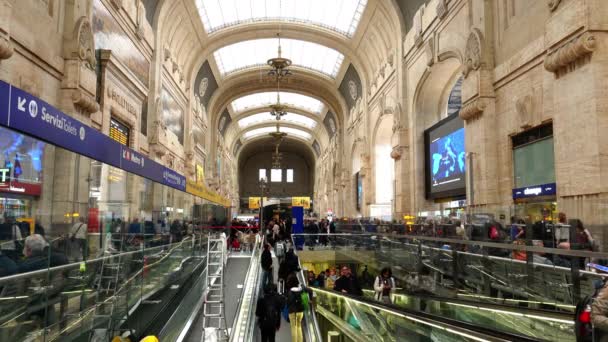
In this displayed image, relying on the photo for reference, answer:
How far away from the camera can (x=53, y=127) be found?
3.82 m

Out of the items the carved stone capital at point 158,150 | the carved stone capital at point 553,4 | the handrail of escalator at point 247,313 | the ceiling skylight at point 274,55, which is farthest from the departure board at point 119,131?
the ceiling skylight at point 274,55

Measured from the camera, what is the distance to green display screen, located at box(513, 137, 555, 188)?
10172 millimetres

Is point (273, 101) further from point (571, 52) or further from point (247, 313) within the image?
point (247, 313)

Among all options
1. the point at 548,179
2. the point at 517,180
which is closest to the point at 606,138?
the point at 548,179

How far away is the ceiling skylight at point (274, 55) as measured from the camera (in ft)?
99.5

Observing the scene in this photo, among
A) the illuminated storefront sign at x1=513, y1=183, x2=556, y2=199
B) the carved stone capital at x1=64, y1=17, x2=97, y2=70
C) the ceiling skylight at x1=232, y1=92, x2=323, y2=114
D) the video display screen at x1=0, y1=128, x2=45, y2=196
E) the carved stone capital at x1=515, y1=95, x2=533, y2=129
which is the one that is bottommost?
the video display screen at x1=0, y1=128, x2=45, y2=196

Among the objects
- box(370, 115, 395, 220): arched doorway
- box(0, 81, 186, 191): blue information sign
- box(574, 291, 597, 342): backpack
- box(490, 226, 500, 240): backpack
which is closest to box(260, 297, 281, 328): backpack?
box(0, 81, 186, 191): blue information sign

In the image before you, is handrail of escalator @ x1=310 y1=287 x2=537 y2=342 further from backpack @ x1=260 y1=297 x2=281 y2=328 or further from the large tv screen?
the large tv screen

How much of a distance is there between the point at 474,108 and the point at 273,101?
3309 cm

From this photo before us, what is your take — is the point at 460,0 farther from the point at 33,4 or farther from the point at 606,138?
the point at 33,4

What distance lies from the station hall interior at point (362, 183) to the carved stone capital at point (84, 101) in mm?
67

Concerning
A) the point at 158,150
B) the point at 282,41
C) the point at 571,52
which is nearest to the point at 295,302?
the point at 571,52

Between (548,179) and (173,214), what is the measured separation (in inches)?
302

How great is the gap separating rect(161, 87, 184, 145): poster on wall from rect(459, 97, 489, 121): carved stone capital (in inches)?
497
